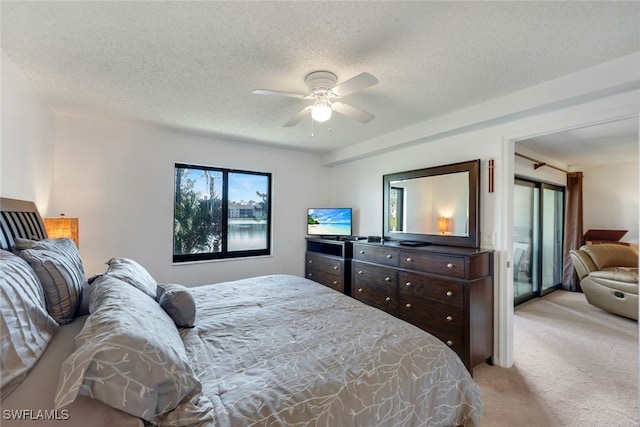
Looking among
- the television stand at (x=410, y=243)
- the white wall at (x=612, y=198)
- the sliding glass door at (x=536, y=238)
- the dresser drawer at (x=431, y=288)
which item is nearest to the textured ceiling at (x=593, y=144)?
the white wall at (x=612, y=198)

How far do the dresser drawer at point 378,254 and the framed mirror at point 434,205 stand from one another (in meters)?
0.37

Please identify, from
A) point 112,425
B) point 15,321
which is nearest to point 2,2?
point 15,321

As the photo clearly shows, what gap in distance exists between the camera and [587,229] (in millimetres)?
5406

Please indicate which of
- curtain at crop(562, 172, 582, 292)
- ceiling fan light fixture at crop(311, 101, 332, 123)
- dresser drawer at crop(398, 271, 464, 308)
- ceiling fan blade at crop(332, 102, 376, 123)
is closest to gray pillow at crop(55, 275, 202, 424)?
ceiling fan light fixture at crop(311, 101, 332, 123)

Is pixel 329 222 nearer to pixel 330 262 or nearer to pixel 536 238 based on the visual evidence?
pixel 330 262

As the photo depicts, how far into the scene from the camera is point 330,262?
13.4 feet

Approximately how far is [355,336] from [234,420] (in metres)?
0.77

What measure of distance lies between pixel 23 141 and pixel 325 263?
339 centimetres

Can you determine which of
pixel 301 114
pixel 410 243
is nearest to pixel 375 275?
pixel 410 243

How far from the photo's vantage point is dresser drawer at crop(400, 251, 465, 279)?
2537 millimetres

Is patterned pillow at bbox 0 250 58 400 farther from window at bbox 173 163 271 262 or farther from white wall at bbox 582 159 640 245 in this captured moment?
white wall at bbox 582 159 640 245

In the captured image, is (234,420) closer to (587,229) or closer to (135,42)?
(135,42)

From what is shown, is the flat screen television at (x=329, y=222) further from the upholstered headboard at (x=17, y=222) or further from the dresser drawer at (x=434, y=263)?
the upholstered headboard at (x=17, y=222)

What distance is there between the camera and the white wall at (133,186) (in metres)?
3.04
